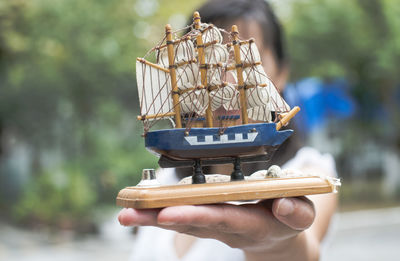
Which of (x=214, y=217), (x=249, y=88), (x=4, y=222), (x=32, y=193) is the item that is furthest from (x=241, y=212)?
(x=4, y=222)

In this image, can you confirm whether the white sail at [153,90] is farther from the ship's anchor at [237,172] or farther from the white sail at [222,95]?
the ship's anchor at [237,172]

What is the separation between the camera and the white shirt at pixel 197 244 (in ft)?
7.23

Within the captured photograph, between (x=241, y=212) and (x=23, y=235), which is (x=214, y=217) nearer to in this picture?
(x=241, y=212)

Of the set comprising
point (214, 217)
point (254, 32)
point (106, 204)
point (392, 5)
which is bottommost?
point (106, 204)

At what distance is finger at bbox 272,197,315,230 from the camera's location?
1198 millimetres

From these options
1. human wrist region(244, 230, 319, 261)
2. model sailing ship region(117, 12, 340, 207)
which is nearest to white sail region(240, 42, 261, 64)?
model sailing ship region(117, 12, 340, 207)

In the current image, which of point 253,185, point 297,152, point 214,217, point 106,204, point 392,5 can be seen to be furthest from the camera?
point 392,5

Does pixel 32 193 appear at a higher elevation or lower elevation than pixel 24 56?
lower

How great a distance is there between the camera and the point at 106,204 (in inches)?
305

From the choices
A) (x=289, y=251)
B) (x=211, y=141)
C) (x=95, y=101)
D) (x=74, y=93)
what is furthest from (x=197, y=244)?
(x=74, y=93)

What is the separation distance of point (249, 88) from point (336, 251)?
24.6 ft

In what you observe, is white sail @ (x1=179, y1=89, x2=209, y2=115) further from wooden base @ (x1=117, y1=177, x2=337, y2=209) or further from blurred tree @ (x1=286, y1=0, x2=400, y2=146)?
blurred tree @ (x1=286, y1=0, x2=400, y2=146)

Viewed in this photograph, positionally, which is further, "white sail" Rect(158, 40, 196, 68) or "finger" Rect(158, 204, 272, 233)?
"white sail" Rect(158, 40, 196, 68)

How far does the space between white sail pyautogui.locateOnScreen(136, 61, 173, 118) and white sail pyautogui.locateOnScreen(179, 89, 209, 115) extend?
0.07 m
